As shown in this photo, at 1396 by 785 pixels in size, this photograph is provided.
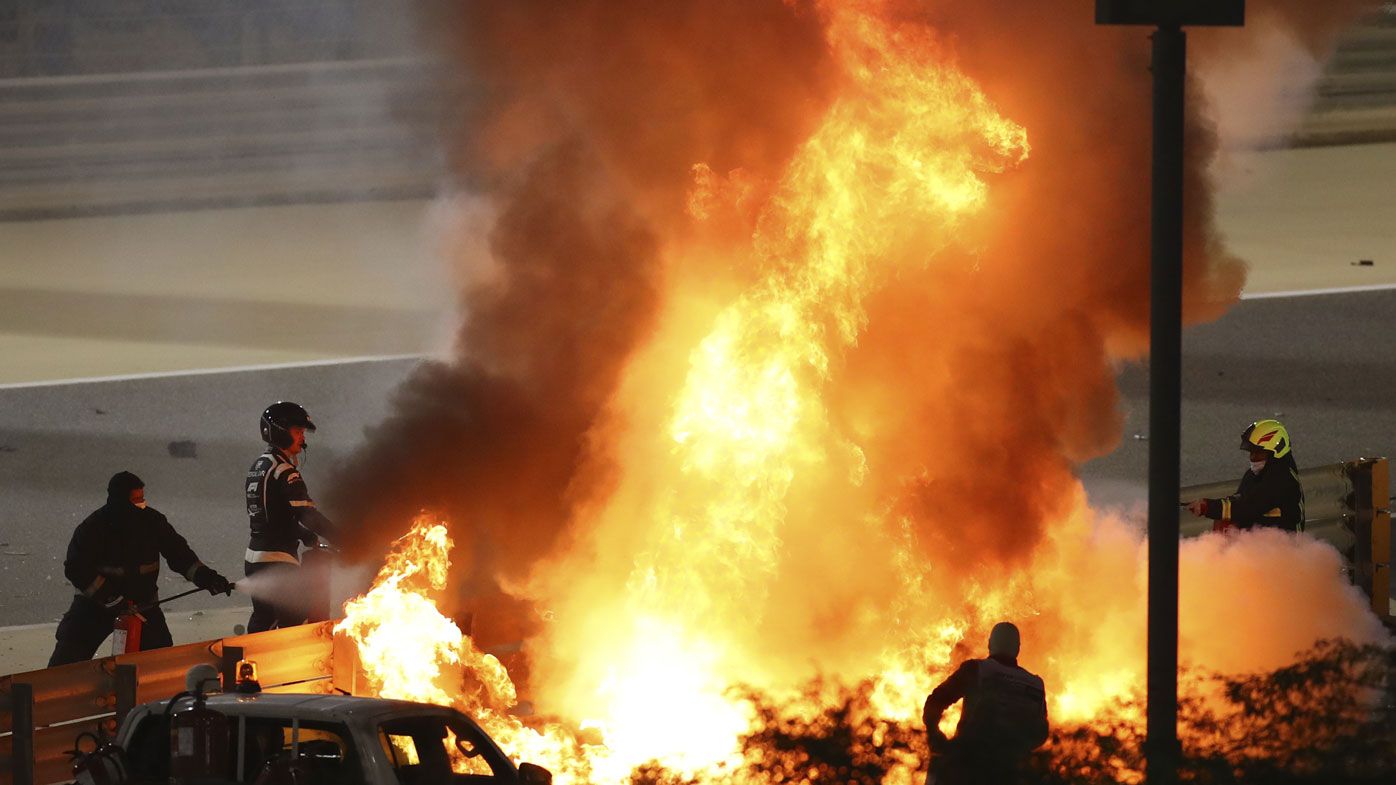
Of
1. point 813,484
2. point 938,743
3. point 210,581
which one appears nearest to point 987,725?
point 938,743

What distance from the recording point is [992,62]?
1098 centimetres

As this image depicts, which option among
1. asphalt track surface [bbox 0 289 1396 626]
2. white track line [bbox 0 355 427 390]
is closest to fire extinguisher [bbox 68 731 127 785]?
asphalt track surface [bbox 0 289 1396 626]

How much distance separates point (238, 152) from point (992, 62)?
1650cm

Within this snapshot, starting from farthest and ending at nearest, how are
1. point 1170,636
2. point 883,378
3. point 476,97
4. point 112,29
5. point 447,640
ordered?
point 112,29
point 476,97
point 883,378
point 447,640
point 1170,636

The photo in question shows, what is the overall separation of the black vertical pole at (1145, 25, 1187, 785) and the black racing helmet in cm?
583

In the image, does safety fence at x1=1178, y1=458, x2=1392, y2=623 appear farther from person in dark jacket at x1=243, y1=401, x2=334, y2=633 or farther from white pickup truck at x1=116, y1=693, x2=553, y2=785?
white pickup truck at x1=116, y1=693, x2=553, y2=785

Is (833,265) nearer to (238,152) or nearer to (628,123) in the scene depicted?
(628,123)

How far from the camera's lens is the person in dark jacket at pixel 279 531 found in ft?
37.9

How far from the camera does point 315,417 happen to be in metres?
17.1

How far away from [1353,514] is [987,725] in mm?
7624

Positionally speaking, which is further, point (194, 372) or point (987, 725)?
point (194, 372)

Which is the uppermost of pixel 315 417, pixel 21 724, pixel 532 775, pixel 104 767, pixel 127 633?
pixel 315 417

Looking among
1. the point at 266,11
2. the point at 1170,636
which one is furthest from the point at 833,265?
the point at 266,11

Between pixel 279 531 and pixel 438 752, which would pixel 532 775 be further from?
pixel 279 531
